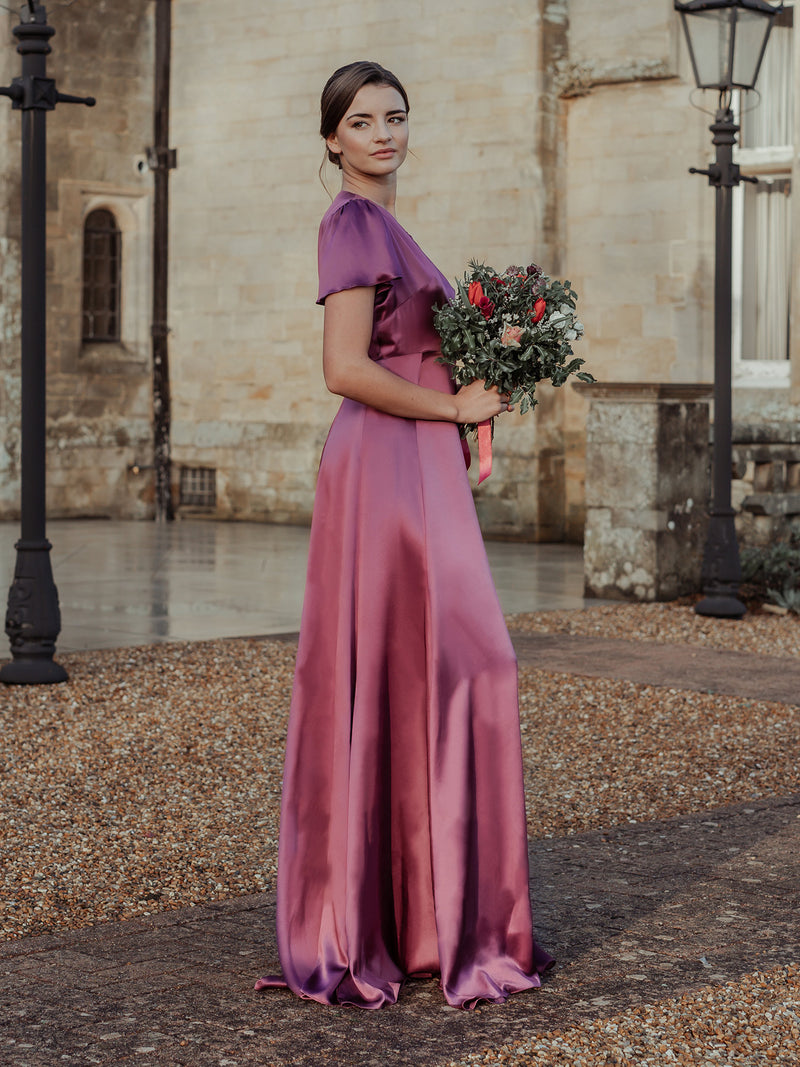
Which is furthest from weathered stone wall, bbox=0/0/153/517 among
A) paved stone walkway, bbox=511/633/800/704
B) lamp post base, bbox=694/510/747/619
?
paved stone walkway, bbox=511/633/800/704

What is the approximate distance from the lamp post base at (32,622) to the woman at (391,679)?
13.9 ft

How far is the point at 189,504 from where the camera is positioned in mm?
17406

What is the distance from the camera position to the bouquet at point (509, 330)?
329cm

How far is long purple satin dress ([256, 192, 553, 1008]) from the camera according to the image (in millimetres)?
3275

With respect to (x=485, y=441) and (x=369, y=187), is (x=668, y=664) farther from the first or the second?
(x=369, y=187)

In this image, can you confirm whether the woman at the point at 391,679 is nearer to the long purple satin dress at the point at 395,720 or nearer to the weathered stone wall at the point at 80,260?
the long purple satin dress at the point at 395,720

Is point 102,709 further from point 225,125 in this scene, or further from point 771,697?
point 225,125

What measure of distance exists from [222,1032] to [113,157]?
14947 millimetres

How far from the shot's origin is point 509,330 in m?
3.29

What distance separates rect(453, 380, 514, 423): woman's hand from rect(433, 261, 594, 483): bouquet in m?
0.02

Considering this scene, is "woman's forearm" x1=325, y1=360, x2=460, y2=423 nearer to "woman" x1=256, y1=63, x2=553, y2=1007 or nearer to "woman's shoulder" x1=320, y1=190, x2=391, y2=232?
"woman" x1=256, y1=63, x2=553, y2=1007

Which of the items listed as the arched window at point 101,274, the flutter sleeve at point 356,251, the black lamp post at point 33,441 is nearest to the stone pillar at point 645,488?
the black lamp post at point 33,441

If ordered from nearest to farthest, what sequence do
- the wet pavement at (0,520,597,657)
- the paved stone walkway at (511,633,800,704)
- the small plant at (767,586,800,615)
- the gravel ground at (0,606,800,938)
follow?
the gravel ground at (0,606,800,938), the paved stone walkway at (511,633,800,704), the wet pavement at (0,520,597,657), the small plant at (767,586,800,615)

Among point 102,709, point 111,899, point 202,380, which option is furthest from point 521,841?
point 202,380
